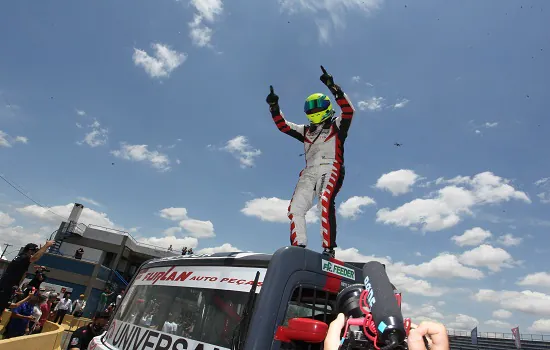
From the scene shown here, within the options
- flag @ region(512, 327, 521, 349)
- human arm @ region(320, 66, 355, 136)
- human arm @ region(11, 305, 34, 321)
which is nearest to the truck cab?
human arm @ region(320, 66, 355, 136)

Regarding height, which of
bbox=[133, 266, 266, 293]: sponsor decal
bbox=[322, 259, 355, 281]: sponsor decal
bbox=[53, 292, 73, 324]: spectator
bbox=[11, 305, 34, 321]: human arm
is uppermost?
bbox=[322, 259, 355, 281]: sponsor decal

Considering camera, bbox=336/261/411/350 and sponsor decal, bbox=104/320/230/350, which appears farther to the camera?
sponsor decal, bbox=104/320/230/350

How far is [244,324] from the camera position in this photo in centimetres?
193

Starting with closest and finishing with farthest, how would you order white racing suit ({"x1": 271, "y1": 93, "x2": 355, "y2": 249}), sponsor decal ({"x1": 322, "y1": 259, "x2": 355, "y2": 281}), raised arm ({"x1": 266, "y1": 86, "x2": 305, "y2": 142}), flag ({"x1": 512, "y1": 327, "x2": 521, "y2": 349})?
sponsor decal ({"x1": 322, "y1": 259, "x2": 355, "y2": 281}) < white racing suit ({"x1": 271, "y1": 93, "x2": 355, "y2": 249}) < raised arm ({"x1": 266, "y1": 86, "x2": 305, "y2": 142}) < flag ({"x1": 512, "y1": 327, "x2": 521, "y2": 349})

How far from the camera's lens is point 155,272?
2.89 m

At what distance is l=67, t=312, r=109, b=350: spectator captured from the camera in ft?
15.3

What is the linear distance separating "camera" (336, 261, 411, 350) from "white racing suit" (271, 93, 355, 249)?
2548 mm

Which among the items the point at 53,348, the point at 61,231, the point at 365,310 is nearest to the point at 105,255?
the point at 61,231

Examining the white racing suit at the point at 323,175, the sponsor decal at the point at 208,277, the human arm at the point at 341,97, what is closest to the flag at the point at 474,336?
the white racing suit at the point at 323,175

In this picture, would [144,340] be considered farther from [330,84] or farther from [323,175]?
[330,84]

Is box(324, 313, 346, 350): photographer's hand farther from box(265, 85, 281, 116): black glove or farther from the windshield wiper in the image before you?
box(265, 85, 281, 116): black glove

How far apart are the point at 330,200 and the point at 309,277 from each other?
7.22ft

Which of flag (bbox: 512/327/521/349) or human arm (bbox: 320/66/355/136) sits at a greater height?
flag (bbox: 512/327/521/349)

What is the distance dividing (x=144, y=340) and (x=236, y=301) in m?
0.77
